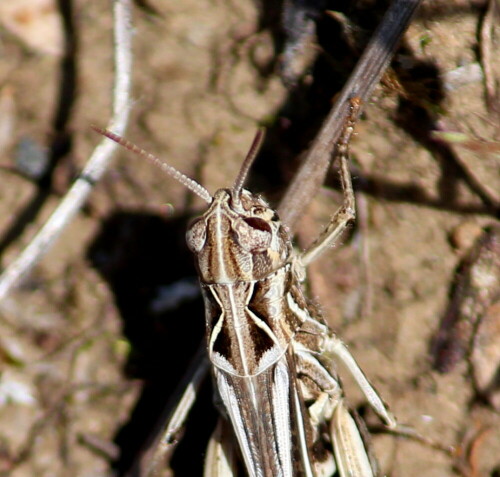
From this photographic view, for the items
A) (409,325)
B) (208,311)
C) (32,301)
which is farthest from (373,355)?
(32,301)

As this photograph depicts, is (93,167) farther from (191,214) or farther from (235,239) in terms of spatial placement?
(235,239)

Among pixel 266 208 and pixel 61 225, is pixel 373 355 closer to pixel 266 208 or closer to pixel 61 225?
pixel 266 208

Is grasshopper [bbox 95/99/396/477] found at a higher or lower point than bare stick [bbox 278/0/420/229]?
lower

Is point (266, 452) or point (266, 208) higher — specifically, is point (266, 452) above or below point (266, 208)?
below

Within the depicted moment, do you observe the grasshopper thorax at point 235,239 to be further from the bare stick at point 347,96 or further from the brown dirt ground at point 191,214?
the brown dirt ground at point 191,214

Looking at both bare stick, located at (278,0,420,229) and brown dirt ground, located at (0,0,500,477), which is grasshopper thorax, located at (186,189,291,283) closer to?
bare stick, located at (278,0,420,229)

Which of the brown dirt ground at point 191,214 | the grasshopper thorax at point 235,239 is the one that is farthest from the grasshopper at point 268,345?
the brown dirt ground at point 191,214

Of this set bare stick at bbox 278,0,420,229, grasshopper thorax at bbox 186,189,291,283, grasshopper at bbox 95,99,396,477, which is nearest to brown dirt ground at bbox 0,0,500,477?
bare stick at bbox 278,0,420,229

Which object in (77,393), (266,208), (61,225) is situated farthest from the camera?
(77,393)
